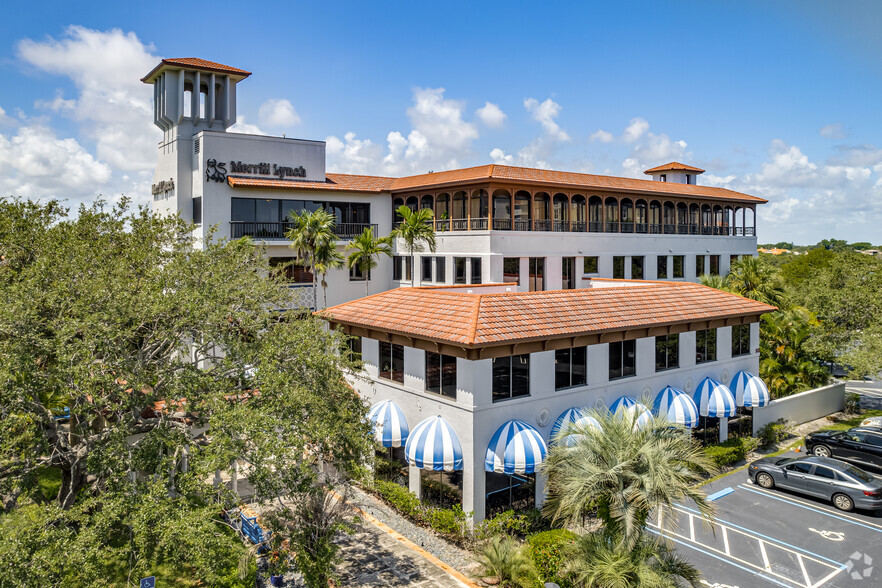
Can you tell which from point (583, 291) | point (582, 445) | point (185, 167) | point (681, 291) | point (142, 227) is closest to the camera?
point (582, 445)

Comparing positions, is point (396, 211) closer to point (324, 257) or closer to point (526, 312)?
point (324, 257)

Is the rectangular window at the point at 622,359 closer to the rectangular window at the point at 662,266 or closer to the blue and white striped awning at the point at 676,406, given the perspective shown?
the blue and white striped awning at the point at 676,406

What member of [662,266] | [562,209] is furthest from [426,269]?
[662,266]

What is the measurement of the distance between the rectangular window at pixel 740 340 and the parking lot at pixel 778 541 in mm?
7607

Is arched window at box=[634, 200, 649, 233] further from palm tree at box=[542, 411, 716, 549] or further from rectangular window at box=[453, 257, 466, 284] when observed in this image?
palm tree at box=[542, 411, 716, 549]

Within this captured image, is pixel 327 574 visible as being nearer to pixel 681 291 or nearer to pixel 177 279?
pixel 177 279

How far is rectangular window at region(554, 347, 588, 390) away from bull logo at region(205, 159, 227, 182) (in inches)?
1000

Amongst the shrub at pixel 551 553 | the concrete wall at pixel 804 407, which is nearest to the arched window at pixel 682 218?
the concrete wall at pixel 804 407

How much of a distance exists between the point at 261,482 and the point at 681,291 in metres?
23.0

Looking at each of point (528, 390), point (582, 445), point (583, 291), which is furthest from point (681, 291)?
point (582, 445)

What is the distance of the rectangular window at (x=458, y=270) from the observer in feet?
130

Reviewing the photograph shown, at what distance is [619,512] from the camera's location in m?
14.8

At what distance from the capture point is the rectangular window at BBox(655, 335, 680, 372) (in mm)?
A: 26594

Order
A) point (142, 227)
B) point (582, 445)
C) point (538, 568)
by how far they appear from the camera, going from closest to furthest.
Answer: point (582, 445) < point (538, 568) < point (142, 227)
